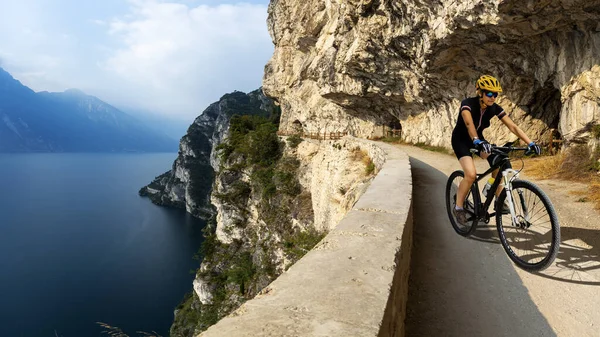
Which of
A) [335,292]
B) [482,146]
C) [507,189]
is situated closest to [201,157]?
[482,146]

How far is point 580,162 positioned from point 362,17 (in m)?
16.4

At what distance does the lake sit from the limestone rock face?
1821 inches

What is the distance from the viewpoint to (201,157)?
359 ft

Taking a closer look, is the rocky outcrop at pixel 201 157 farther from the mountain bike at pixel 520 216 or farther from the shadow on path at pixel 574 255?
the mountain bike at pixel 520 216

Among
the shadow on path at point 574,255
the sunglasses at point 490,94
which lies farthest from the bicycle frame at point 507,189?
the sunglasses at point 490,94

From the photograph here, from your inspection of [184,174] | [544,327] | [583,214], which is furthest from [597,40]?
[184,174]

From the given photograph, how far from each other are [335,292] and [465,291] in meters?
2.48

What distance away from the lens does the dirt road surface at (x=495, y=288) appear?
9.28ft

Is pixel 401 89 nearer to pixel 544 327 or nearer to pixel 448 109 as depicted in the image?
pixel 448 109

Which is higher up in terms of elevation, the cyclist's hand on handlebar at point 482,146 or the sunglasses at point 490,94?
the sunglasses at point 490,94

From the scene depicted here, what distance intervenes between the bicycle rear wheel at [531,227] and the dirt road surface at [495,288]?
0.63 feet

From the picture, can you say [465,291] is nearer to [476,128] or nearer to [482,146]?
[482,146]

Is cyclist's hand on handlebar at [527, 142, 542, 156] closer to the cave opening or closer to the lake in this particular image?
the cave opening

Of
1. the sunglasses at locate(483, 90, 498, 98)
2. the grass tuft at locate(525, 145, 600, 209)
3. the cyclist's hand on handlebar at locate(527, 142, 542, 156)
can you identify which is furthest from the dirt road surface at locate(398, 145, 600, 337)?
the grass tuft at locate(525, 145, 600, 209)
